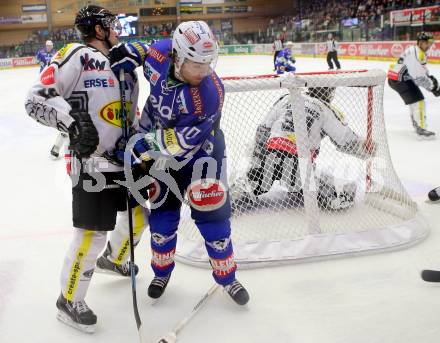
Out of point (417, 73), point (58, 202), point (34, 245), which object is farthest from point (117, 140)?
point (417, 73)

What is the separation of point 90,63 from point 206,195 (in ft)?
2.12

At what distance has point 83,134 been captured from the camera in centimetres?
162

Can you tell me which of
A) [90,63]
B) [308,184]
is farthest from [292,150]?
[90,63]

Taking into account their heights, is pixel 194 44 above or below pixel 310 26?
below

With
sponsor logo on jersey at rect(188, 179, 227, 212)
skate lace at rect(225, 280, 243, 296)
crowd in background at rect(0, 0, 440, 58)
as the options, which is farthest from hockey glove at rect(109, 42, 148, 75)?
crowd in background at rect(0, 0, 440, 58)

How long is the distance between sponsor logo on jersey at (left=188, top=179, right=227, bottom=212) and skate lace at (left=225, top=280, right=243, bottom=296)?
13.4 inches

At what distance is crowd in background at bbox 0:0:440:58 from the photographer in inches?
603

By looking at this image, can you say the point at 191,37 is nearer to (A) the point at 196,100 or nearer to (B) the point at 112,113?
(A) the point at 196,100

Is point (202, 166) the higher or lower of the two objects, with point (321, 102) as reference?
lower

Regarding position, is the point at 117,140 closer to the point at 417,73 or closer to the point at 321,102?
the point at 321,102

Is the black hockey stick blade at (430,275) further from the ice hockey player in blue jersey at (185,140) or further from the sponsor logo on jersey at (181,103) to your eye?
the sponsor logo on jersey at (181,103)

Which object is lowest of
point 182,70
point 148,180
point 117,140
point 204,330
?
point 204,330

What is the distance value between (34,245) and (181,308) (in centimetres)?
110

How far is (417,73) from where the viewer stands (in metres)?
4.88
